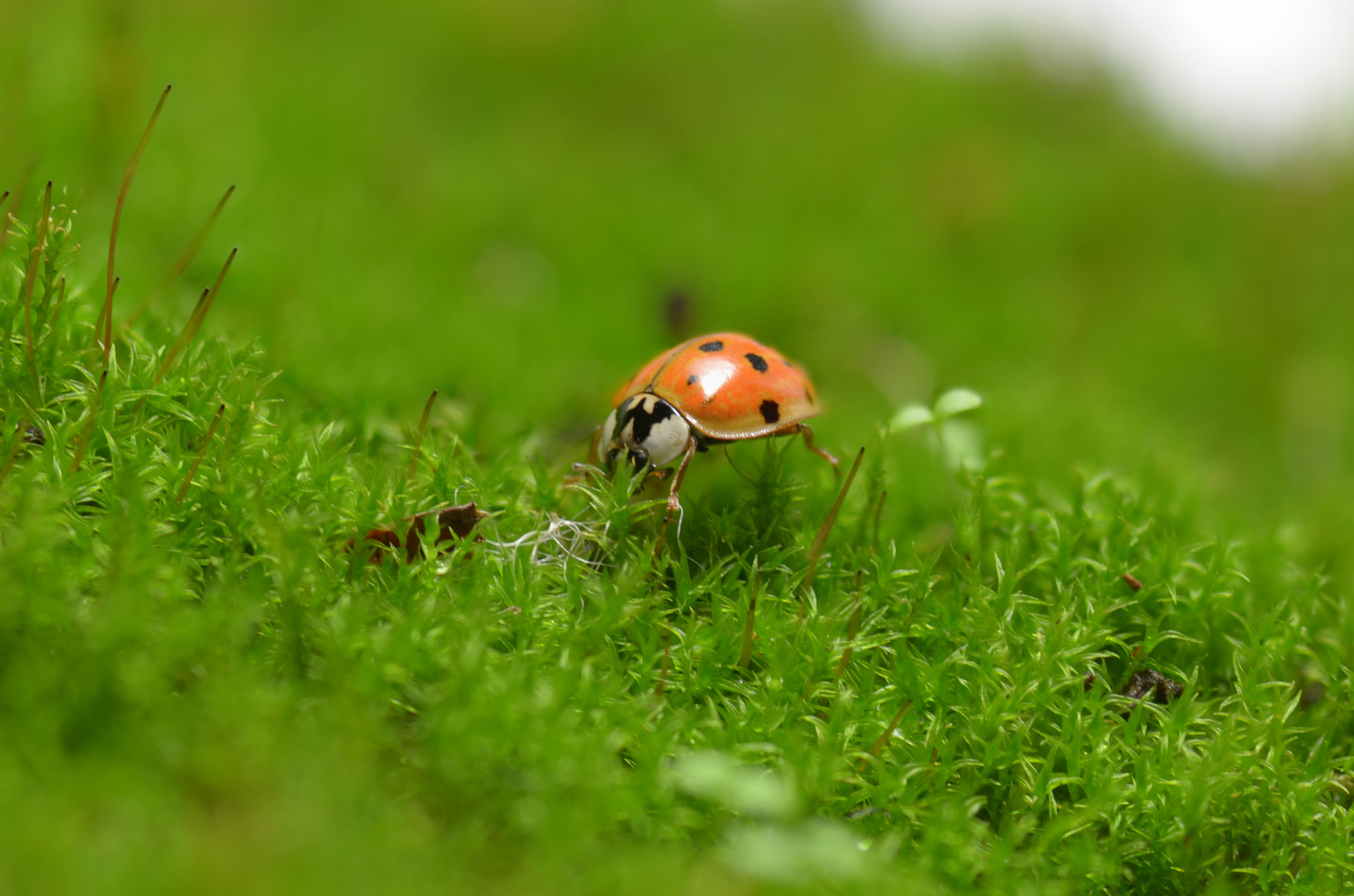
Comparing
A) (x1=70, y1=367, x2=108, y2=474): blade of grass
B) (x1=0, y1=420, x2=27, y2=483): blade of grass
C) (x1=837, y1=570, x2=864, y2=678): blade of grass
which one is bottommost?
(x1=837, y1=570, x2=864, y2=678): blade of grass

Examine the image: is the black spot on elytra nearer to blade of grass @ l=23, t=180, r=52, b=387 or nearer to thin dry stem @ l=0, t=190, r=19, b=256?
blade of grass @ l=23, t=180, r=52, b=387

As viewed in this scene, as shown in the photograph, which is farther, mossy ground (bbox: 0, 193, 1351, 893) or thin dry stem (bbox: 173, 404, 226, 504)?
thin dry stem (bbox: 173, 404, 226, 504)

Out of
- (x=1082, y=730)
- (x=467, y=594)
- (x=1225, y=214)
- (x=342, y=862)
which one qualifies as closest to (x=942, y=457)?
(x=1082, y=730)

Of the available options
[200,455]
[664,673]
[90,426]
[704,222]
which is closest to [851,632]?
[664,673]

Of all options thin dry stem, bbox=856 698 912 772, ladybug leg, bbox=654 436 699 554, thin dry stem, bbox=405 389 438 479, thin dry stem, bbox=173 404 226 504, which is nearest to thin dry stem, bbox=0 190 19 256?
thin dry stem, bbox=173 404 226 504

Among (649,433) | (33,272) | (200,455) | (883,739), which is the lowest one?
(883,739)

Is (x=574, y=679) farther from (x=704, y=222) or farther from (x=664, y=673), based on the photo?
(x=704, y=222)

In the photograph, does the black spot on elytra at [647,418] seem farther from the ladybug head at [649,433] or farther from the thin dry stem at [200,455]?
the thin dry stem at [200,455]

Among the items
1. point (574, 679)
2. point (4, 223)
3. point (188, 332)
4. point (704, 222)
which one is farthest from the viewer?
point (704, 222)
